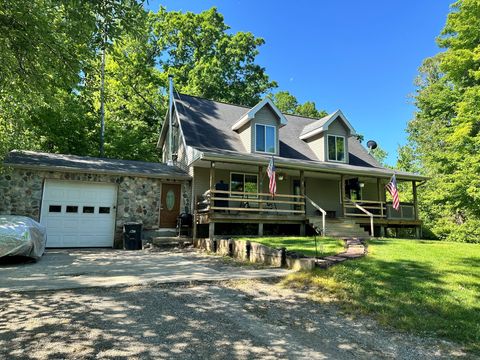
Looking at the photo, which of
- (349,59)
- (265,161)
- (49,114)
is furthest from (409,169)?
(49,114)

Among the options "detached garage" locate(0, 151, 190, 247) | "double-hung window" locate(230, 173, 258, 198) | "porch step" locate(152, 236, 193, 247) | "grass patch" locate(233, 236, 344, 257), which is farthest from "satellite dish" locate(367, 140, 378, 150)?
"porch step" locate(152, 236, 193, 247)

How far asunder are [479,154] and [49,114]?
76.9 feet

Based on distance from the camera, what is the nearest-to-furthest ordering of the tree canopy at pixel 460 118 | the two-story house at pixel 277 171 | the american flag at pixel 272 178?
1. the american flag at pixel 272 178
2. the two-story house at pixel 277 171
3. the tree canopy at pixel 460 118

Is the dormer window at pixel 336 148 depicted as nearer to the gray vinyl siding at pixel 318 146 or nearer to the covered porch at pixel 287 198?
the gray vinyl siding at pixel 318 146

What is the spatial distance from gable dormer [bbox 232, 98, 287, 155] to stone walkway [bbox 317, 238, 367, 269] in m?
6.99

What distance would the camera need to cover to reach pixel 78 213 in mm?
13406

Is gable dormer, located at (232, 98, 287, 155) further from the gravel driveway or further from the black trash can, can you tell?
the gravel driveway

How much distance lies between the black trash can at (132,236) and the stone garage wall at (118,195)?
0.91 meters

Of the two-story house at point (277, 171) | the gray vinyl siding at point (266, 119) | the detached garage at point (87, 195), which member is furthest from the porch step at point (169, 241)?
the gray vinyl siding at point (266, 119)

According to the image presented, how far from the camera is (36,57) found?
218 inches

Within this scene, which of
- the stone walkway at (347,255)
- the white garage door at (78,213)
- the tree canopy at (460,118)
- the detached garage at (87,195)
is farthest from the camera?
the tree canopy at (460,118)

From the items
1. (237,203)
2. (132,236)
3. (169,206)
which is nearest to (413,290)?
(132,236)

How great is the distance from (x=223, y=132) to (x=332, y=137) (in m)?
5.95

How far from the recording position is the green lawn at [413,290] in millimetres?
4246
